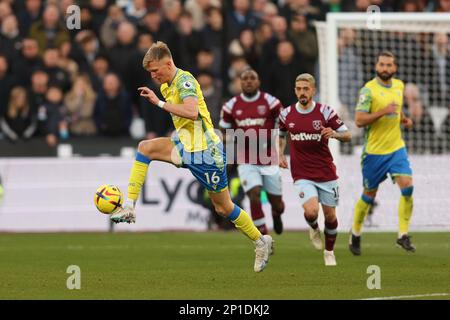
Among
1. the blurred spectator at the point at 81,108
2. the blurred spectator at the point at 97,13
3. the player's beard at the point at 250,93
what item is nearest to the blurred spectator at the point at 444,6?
the blurred spectator at the point at 97,13

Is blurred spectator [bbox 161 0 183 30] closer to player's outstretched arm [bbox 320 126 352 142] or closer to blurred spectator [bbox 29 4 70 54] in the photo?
blurred spectator [bbox 29 4 70 54]

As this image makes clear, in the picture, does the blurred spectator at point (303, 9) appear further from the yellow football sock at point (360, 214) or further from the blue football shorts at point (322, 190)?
the blue football shorts at point (322, 190)

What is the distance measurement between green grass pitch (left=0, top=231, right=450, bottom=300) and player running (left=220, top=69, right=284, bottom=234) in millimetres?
731

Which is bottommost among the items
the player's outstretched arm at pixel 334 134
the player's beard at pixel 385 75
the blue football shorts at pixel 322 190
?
the blue football shorts at pixel 322 190

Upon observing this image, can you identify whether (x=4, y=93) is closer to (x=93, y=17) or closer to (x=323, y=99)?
(x=93, y=17)

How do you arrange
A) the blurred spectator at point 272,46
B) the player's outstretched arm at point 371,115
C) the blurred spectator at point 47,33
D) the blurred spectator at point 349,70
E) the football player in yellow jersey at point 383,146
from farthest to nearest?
the blurred spectator at point 47,33, the blurred spectator at point 272,46, the blurred spectator at point 349,70, the football player in yellow jersey at point 383,146, the player's outstretched arm at point 371,115

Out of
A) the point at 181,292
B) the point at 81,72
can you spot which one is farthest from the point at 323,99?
the point at 181,292

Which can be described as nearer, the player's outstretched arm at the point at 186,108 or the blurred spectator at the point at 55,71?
the player's outstretched arm at the point at 186,108

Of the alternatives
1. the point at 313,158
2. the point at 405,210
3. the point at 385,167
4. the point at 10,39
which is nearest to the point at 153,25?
the point at 10,39

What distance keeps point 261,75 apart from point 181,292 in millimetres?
11054

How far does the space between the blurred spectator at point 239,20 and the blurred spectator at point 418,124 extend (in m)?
3.43

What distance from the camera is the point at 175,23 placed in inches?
891

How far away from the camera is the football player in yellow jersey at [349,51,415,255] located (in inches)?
637

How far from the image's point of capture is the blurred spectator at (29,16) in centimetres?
2312
